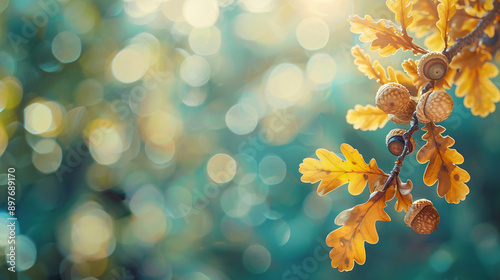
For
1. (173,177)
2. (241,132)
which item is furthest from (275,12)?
(173,177)

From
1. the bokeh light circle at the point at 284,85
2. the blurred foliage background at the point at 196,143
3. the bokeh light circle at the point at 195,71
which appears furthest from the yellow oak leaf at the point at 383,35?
the bokeh light circle at the point at 195,71

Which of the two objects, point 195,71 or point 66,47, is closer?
point 66,47

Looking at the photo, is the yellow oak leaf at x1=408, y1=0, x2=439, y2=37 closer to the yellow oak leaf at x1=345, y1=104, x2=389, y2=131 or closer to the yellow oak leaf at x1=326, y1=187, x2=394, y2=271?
the yellow oak leaf at x1=345, y1=104, x2=389, y2=131

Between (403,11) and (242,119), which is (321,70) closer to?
(242,119)

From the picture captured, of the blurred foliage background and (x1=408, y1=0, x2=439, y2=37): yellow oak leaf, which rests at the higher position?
(x1=408, y1=0, x2=439, y2=37): yellow oak leaf

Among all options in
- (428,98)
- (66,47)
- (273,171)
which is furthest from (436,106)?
(66,47)

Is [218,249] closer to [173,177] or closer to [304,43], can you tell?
[173,177]

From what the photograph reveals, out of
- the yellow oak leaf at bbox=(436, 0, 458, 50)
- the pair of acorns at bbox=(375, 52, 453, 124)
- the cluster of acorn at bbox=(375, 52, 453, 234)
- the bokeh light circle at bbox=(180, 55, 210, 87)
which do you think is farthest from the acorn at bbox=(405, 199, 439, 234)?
the bokeh light circle at bbox=(180, 55, 210, 87)

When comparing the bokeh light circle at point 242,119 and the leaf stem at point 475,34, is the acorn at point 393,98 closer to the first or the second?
the leaf stem at point 475,34
